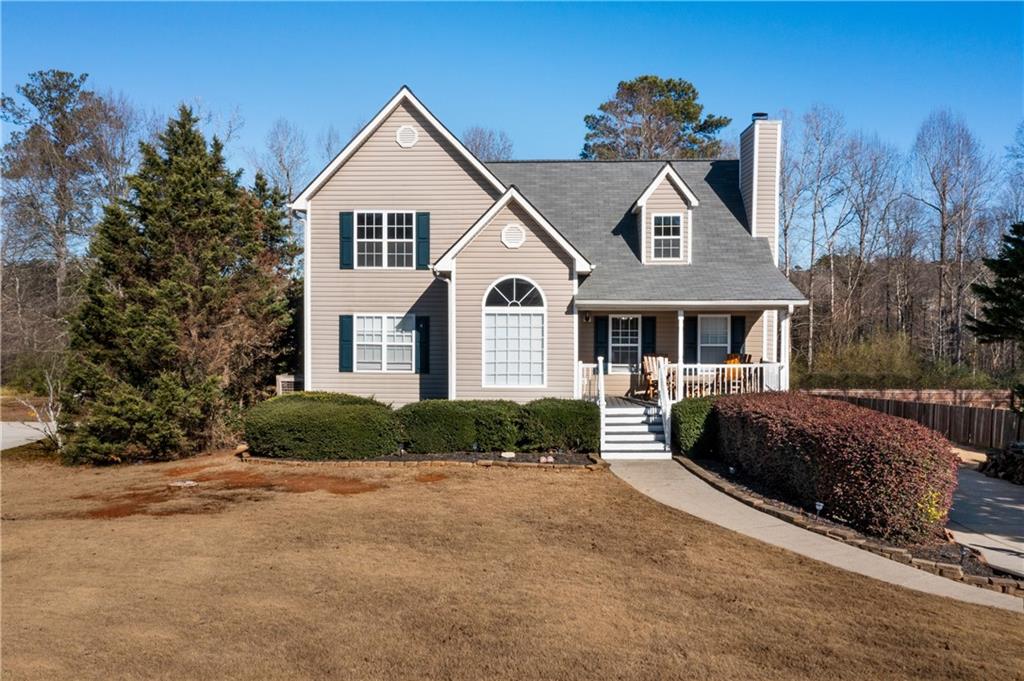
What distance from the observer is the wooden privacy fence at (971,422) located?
53.8 feet

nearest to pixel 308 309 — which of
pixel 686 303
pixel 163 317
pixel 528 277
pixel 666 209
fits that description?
pixel 163 317

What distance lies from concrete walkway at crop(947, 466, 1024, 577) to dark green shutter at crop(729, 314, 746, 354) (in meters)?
6.43

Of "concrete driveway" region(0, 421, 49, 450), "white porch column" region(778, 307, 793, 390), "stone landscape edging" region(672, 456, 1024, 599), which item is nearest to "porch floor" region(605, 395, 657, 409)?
"white porch column" region(778, 307, 793, 390)

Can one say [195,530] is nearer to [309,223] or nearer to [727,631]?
[727,631]

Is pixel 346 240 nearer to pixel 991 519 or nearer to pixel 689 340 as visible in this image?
pixel 689 340

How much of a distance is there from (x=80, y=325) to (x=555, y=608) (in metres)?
13.7

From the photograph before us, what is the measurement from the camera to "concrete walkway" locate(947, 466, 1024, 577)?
25.7 ft

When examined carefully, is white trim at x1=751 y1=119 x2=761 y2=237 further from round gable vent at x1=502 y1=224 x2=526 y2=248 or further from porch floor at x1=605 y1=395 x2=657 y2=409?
round gable vent at x1=502 y1=224 x2=526 y2=248

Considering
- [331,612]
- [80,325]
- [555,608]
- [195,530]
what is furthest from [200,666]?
[80,325]

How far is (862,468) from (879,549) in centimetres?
111

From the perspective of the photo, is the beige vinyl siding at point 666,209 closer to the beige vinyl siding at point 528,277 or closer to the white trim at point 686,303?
the white trim at point 686,303

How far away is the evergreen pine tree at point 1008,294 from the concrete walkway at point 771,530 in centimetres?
1002

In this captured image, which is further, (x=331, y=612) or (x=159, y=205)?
(x=159, y=205)

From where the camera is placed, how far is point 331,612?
5855mm
